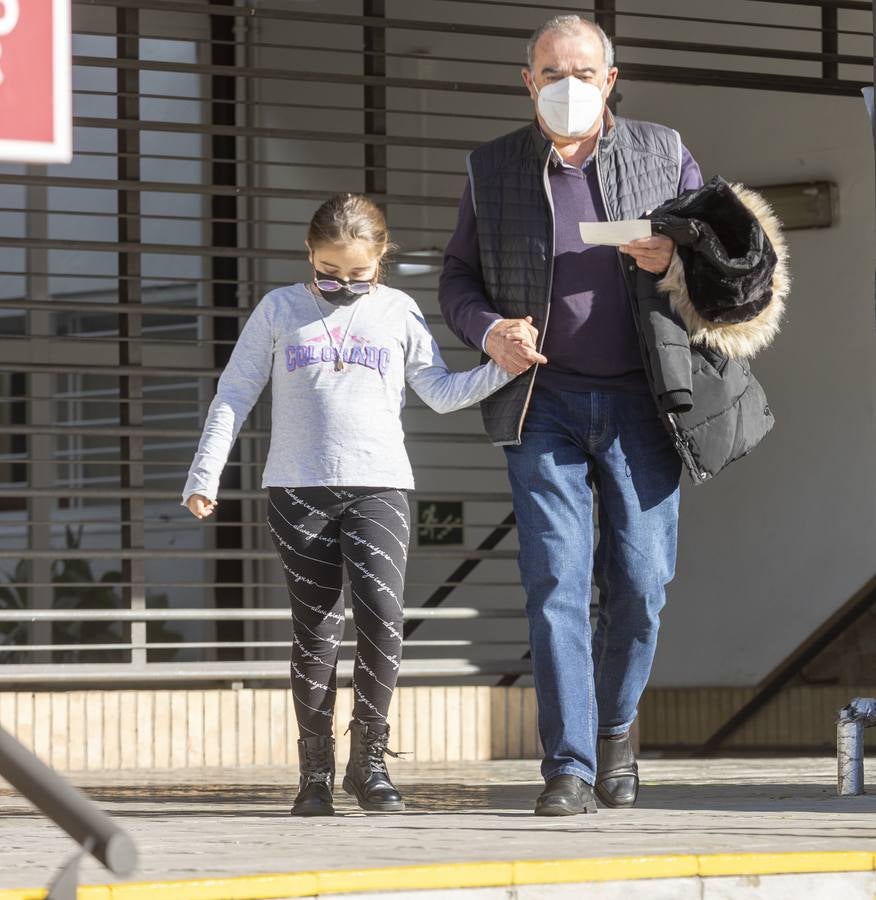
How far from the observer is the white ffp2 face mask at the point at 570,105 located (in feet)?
13.2

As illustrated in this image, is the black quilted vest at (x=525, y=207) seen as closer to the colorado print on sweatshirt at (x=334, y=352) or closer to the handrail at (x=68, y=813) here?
the colorado print on sweatshirt at (x=334, y=352)

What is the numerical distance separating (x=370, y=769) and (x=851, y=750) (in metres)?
1.36

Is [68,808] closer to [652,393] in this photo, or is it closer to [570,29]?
[652,393]

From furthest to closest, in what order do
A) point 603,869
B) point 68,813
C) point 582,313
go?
point 582,313 → point 603,869 → point 68,813

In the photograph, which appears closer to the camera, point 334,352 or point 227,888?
point 227,888

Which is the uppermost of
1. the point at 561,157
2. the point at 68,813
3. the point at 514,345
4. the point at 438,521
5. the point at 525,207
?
the point at 561,157

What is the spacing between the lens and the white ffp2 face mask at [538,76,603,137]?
4.03 m

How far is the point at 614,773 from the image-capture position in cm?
424

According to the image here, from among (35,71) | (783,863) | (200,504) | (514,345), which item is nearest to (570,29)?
(514,345)

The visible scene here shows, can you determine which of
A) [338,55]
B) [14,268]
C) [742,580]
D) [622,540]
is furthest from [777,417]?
[622,540]

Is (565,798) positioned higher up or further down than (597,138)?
further down

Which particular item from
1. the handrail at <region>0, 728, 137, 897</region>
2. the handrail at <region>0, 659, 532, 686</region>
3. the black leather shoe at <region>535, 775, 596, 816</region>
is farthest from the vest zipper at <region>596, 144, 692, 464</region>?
the handrail at <region>0, 659, 532, 686</region>

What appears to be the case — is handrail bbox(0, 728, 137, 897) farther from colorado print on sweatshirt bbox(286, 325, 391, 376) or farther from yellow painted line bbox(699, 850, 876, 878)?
colorado print on sweatshirt bbox(286, 325, 391, 376)

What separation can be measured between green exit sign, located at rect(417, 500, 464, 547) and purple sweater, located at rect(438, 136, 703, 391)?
22.5ft
